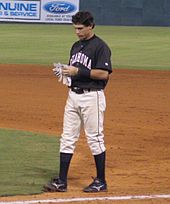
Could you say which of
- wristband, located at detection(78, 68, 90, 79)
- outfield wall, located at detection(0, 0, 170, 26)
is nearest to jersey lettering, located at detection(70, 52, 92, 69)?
wristband, located at detection(78, 68, 90, 79)

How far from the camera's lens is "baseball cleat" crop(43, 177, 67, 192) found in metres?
7.86

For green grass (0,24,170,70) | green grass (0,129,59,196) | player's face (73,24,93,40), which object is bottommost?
green grass (0,24,170,70)

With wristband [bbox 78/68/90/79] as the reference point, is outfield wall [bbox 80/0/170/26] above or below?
below

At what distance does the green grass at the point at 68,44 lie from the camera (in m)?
23.8

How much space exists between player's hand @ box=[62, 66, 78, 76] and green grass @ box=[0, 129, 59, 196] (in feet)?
4.19

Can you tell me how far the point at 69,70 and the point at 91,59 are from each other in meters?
0.33

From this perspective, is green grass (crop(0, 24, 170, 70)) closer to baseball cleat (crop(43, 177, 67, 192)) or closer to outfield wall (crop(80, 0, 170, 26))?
outfield wall (crop(80, 0, 170, 26))

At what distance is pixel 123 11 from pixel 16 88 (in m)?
23.5

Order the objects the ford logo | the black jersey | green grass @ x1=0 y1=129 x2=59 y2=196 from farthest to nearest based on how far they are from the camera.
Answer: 1. the ford logo
2. green grass @ x1=0 y1=129 x2=59 y2=196
3. the black jersey

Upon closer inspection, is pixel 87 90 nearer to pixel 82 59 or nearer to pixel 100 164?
pixel 82 59

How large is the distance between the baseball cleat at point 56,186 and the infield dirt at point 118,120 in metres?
0.10

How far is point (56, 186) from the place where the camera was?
786cm

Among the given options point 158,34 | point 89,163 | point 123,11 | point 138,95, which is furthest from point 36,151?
point 123,11

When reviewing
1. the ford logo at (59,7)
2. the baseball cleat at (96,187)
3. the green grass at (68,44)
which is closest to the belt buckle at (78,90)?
the baseball cleat at (96,187)
